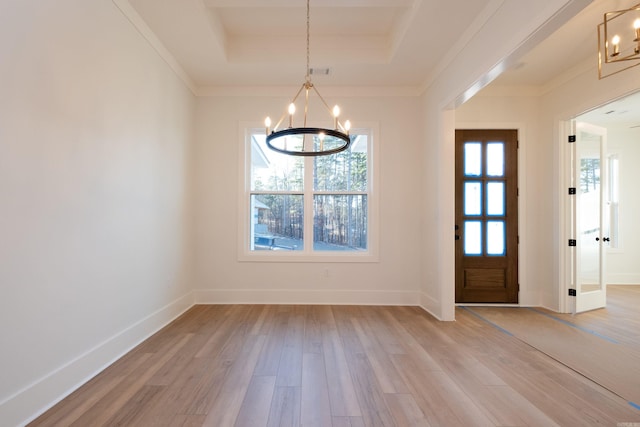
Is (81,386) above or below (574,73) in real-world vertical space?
below

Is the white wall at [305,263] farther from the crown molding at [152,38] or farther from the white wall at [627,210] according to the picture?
the white wall at [627,210]

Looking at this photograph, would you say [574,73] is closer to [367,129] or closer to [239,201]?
[367,129]

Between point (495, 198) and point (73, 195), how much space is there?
4765 mm

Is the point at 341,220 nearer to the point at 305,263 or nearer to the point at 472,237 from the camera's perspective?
the point at 305,263

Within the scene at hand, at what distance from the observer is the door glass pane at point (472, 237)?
434 cm

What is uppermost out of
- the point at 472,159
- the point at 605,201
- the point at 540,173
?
the point at 472,159

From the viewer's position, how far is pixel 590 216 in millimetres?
3971

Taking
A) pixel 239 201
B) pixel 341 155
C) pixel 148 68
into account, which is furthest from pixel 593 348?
pixel 148 68

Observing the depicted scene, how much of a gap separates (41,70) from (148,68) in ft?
4.45

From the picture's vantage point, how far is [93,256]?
90.0 inches

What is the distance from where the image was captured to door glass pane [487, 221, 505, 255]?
433cm

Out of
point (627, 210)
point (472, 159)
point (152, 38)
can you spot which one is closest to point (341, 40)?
point (152, 38)

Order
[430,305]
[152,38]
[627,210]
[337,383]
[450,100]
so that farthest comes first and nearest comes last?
[627,210], [430,305], [450,100], [152,38], [337,383]

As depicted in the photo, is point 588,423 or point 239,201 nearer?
point 588,423
